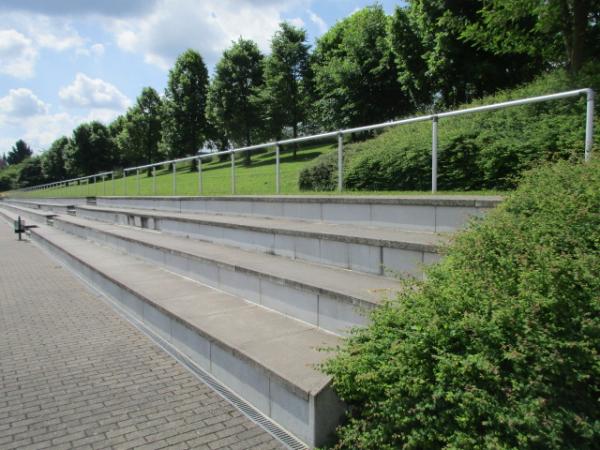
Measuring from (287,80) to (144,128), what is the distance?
29.8 meters

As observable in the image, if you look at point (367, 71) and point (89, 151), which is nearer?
point (367, 71)

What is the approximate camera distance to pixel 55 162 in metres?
86.7

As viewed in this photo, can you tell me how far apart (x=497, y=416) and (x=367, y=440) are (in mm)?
753

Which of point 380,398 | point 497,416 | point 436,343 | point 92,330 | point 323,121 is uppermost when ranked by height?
point 323,121

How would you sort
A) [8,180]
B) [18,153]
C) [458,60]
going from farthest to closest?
[18,153] → [8,180] → [458,60]

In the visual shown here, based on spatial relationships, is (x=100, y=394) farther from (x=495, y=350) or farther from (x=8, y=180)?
(x=8, y=180)

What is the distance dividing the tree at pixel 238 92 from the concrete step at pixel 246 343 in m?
35.4

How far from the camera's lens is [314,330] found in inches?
158

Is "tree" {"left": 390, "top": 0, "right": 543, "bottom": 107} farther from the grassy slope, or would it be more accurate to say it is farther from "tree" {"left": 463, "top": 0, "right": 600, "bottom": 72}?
the grassy slope

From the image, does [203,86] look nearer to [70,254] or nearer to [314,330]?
[70,254]

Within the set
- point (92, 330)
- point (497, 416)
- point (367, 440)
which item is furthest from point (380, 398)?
point (92, 330)

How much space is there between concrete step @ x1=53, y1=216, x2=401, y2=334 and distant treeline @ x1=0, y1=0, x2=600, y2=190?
9.29 metres

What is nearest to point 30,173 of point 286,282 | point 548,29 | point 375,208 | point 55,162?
point 55,162

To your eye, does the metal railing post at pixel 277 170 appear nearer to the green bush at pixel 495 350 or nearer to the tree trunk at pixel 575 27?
the green bush at pixel 495 350
